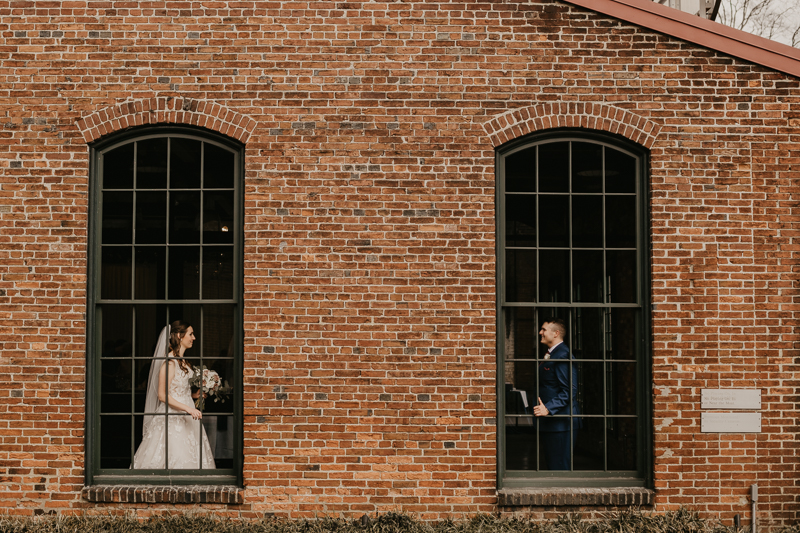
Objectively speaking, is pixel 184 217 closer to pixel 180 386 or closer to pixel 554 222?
pixel 180 386

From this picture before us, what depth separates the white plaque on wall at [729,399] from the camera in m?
5.98

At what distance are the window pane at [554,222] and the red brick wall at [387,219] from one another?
5.81 m

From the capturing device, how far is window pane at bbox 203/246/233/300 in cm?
793

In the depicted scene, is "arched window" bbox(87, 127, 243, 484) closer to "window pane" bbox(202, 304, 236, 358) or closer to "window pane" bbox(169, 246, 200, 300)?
"window pane" bbox(169, 246, 200, 300)

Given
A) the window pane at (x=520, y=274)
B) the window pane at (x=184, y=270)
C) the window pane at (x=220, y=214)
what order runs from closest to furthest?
the window pane at (x=220, y=214) < the window pane at (x=184, y=270) < the window pane at (x=520, y=274)

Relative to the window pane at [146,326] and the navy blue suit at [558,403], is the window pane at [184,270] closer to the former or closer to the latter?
the window pane at [146,326]

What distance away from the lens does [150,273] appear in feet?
32.6

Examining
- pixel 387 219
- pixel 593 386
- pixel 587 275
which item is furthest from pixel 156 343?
pixel 587 275

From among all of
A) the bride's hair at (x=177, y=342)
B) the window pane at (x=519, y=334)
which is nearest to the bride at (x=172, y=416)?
the bride's hair at (x=177, y=342)

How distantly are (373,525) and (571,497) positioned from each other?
1.82 meters

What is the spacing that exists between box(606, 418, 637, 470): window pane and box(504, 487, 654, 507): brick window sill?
1112 millimetres

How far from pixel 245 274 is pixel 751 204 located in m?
4.84

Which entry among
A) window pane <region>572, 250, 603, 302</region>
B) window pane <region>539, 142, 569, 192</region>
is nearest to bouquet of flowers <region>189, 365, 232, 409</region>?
window pane <region>539, 142, 569, 192</region>

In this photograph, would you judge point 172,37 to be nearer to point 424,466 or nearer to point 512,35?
point 512,35
